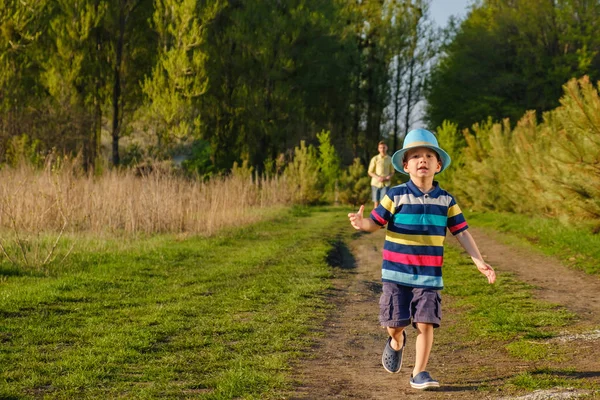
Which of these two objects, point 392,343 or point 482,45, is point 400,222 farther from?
point 482,45

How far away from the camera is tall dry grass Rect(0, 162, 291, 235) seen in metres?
14.2

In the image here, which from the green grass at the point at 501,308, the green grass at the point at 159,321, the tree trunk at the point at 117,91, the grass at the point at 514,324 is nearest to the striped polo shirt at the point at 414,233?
the grass at the point at 514,324

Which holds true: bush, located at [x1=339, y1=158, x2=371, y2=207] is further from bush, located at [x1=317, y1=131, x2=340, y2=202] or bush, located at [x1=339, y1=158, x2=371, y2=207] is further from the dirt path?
the dirt path

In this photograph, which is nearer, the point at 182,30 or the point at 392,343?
the point at 392,343

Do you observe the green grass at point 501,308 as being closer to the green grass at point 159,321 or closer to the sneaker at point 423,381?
the green grass at point 159,321

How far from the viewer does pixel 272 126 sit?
117ft

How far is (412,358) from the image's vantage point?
6.75m

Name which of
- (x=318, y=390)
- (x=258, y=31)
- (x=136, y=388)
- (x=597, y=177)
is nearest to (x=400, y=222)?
(x=318, y=390)

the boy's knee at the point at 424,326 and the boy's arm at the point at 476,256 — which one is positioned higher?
the boy's arm at the point at 476,256

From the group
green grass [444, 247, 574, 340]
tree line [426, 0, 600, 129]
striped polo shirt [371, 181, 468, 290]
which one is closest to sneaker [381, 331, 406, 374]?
striped polo shirt [371, 181, 468, 290]

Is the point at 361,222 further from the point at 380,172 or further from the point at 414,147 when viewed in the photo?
the point at 380,172

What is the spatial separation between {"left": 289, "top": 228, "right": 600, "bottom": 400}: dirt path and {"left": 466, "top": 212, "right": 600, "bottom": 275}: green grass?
220 centimetres

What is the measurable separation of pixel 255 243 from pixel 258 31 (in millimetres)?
20654

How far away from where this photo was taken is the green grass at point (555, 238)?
1322 cm
